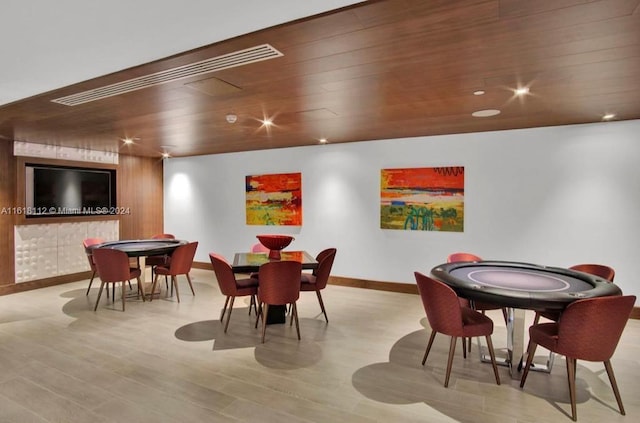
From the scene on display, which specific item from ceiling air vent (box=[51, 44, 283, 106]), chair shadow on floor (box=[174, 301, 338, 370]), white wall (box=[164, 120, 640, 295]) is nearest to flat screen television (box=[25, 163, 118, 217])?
white wall (box=[164, 120, 640, 295])

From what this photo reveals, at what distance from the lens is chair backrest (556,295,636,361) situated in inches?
94.8

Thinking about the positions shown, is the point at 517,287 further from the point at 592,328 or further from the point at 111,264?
the point at 111,264

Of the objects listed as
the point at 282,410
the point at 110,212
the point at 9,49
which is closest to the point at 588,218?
the point at 282,410

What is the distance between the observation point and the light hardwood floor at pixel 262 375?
2533 mm

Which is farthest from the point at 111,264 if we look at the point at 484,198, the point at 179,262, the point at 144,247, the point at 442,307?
the point at 484,198

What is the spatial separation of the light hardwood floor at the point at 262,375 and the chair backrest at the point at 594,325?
0.46 m

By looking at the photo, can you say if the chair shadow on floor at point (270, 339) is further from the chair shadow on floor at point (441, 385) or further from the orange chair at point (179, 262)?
the orange chair at point (179, 262)

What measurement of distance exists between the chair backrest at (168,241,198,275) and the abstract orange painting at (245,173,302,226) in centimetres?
195

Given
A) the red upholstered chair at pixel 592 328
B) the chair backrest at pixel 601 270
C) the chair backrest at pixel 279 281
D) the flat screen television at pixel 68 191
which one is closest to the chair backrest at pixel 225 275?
the chair backrest at pixel 279 281

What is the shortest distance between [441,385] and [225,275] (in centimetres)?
240

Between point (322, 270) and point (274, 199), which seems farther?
point (274, 199)

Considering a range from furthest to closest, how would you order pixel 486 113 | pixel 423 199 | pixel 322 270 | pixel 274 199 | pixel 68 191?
pixel 274 199, pixel 68 191, pixel 423 199, pixel 322 270, pixel 486 113

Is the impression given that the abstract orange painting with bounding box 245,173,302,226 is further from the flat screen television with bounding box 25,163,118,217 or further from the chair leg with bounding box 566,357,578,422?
the chair leg with bounding box 566,357,578,422

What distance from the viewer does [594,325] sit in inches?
96.0
